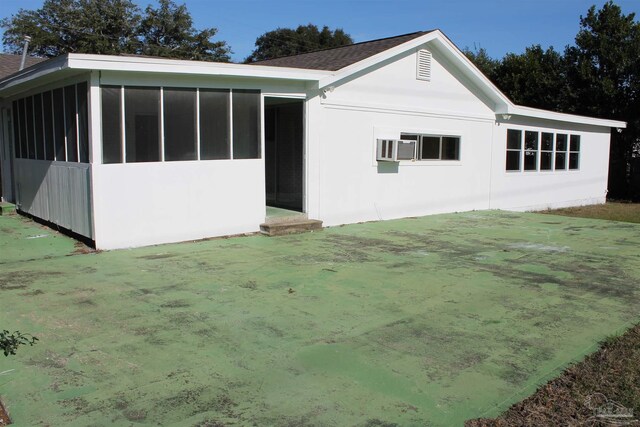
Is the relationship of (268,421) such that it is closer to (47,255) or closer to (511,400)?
(511,400)

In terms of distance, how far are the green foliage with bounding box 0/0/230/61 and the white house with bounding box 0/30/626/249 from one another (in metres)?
27.9

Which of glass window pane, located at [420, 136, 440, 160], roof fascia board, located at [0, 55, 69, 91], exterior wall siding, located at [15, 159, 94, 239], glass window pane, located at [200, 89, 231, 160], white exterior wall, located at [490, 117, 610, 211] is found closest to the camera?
roof fascia board, located at [0, 55, 69, 91]

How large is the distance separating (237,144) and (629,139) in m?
19.2

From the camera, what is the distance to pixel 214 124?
29.5ft

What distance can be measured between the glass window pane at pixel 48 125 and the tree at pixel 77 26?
29.8 metres

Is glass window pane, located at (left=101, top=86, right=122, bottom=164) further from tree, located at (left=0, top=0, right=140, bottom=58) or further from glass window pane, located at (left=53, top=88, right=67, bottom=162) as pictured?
tree, located at (left=0, top=0, right=140, bottom=58)

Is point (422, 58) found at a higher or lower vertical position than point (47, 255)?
higher

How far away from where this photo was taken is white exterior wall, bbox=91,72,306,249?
8.00 metres

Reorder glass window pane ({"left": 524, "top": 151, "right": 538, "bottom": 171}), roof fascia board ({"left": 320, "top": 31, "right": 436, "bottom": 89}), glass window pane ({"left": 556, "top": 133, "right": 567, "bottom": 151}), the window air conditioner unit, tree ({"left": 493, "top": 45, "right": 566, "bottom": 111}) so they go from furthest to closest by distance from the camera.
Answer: tree ({"left": 493, "top": 45, "right": 566, "bottom": 111}), glass window pane ({"left": 556, "top": 133, "right": 567, "bottom": 151}), glass window pane ({"left": 524, "top": 151, "right": 538, "bottom": 171}), the window air conditioner unit, roof fascia board ({"left": 320, "top": 31, "right": 436, "bottom": 89})

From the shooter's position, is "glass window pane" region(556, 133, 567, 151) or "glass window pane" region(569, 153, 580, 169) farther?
"glass window pane" region(569, 153, 580, 169)

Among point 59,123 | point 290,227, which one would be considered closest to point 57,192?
point 59,123

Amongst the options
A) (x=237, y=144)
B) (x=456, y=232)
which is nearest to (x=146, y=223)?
(x=237, y=144)

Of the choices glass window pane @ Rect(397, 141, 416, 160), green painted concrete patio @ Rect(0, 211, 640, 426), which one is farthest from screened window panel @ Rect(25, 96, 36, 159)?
glass window pane @ Rect(397, 141, 416, 160)

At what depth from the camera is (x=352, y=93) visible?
36.6 ft
